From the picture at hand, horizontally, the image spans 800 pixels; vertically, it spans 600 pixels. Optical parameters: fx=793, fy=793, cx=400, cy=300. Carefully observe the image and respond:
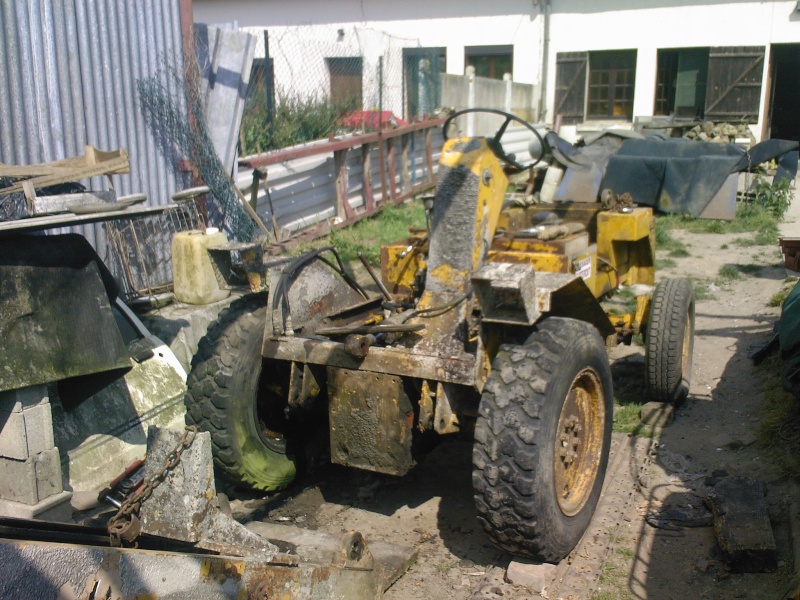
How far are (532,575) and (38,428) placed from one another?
2.70 m

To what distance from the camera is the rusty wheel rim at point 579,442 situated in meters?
3.74

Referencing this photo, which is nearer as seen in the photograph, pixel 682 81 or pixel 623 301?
pixel 623 301

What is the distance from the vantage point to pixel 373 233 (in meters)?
11.3

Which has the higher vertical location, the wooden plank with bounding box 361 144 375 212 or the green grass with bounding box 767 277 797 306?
the wooden plank with bounding box 361 144 375 212

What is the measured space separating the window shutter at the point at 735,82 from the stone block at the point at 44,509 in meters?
17.0

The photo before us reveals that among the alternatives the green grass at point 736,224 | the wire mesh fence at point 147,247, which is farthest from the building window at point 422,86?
the wire mesh fence at point 147,247

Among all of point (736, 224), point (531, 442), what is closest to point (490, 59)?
point (736, 224)

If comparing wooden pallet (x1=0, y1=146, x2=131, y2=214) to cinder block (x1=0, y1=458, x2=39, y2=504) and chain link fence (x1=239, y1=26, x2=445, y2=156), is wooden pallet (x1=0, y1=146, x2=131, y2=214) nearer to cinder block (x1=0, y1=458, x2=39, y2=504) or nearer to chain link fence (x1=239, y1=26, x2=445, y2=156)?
cinder block (x1=0, y1=458, x2=39, y2=504)

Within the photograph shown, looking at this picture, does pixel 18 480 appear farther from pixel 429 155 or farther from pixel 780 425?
pixel 429 155

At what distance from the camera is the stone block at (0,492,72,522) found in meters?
4.15

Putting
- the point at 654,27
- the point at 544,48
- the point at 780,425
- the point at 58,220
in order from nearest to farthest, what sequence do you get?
the point at 58,220
the point at 780,425
the point at 654,27
the point at 544,48

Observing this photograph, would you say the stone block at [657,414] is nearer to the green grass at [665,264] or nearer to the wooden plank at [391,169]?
the green grass at [665,264]

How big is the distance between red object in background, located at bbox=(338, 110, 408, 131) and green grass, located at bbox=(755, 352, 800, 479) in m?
8.41

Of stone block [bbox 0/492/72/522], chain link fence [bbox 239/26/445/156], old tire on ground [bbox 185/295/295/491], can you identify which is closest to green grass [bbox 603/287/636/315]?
old tire on ground [bbox 185/295/295/491]
